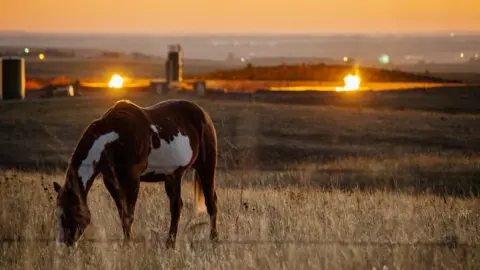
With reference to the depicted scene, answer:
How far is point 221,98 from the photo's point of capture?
4122 centimetres

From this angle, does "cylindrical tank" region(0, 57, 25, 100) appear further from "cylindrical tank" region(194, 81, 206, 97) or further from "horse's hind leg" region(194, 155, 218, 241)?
"horse's hind leg" region(194, 155, 218, 241)

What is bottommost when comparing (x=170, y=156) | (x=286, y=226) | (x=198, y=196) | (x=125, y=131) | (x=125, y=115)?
(x=286, y=226)

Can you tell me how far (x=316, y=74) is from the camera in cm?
7125

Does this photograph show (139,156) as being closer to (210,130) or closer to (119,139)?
(119,139)

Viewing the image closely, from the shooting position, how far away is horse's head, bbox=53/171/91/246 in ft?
26.5

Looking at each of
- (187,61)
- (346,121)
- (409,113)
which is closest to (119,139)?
(346,121)

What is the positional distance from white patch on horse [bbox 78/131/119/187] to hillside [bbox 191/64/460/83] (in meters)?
56.0

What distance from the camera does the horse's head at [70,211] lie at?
8062 mm

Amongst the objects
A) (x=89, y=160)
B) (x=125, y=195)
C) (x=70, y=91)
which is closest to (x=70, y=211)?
(x=89, y=160)

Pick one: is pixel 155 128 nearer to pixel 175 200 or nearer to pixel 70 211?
pixel 175 200

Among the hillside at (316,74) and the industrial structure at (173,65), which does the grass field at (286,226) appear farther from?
the hillside at (316,74)

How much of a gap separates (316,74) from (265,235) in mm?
62332

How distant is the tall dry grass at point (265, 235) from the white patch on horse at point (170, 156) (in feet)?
1.98

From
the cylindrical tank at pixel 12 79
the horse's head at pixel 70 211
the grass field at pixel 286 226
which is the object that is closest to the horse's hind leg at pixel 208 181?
the grass field at pixel 286 226
